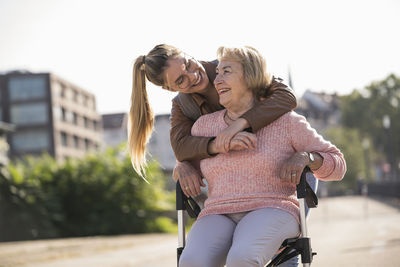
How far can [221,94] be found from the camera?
136 inches

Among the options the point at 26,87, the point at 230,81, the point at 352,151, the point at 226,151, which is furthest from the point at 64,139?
the point at 226,151

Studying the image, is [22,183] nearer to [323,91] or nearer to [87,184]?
[87,184]

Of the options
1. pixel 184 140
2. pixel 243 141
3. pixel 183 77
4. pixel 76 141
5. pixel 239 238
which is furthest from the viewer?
A: pixel 76 141

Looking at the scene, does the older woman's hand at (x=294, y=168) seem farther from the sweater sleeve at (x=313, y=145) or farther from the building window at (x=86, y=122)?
the building window at (x=86, y=122)

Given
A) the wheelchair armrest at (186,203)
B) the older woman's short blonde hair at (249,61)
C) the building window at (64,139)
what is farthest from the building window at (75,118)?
the older woman's short blonde hair at (249,61)

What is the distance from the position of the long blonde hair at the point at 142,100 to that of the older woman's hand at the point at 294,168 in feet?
2.60

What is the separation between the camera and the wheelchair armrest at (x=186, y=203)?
11.5 ft

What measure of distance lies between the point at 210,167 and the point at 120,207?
18725mm

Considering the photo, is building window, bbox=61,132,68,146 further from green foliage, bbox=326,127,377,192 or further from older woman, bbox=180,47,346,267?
older woman, bbox=180,47,346,267

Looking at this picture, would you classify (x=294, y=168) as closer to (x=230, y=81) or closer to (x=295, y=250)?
(x=295, y=250)

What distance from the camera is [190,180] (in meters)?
3.47

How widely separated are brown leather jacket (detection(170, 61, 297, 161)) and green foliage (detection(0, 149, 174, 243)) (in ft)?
53.2

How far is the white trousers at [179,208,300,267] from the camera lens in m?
2.93

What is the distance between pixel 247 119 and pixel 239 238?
25.2 inches
